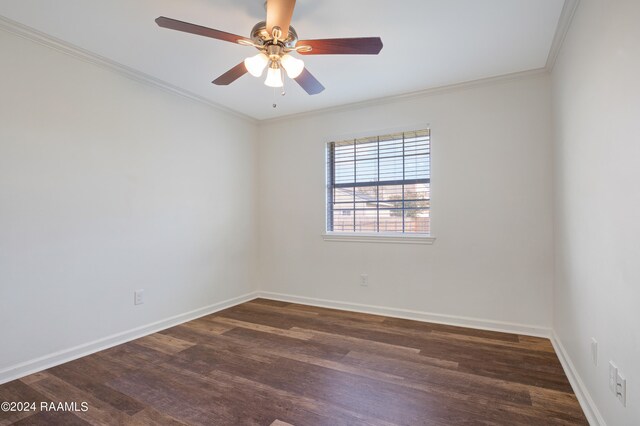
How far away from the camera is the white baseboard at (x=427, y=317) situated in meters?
3.06

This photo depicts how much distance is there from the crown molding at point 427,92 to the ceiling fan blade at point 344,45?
177cm

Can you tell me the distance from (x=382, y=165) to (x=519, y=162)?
4.44ft

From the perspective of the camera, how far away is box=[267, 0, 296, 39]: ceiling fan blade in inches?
65.9

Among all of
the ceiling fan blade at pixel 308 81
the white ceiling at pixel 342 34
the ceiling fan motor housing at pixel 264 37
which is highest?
the white ceiling at pixel 342 34

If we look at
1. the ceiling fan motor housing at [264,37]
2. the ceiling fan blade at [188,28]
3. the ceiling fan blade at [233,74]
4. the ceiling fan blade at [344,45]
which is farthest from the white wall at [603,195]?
the ceiling fan blade at [233,74]

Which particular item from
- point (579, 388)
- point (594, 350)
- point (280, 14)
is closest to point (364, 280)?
point (579, 388)

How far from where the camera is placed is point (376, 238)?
3.77 metres

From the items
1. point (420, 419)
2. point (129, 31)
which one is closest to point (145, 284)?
point (129, 31)

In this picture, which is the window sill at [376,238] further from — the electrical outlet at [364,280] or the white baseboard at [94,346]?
the white baseboard at [94,346]

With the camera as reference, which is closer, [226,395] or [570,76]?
[226,395]

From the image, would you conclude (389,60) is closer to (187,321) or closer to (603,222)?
(603,222)

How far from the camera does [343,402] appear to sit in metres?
2.00

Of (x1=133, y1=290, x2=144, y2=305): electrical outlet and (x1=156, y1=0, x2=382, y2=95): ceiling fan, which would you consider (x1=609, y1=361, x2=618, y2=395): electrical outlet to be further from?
(x1=133, y1=290, x2=144, y2=305): electrical outlet

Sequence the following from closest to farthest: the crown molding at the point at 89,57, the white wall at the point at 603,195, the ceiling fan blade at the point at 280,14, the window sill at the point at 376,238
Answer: the white wall at the point at 603,195, the ceiling fan blade at the point at 280,14, the crown molding at the point at 89,57, the window sill at the point at 376,238
